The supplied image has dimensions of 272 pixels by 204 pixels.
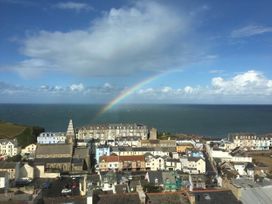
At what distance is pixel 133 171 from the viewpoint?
51094 millimetres

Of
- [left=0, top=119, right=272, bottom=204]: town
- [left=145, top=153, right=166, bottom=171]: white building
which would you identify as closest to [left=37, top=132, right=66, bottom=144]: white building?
[left=0, top=119, right=272, bottom=204]: town

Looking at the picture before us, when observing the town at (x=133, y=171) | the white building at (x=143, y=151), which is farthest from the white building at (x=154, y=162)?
the white building at (x=143, y=151)

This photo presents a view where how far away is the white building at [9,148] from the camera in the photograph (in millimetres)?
65250

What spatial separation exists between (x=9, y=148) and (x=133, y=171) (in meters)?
28.9

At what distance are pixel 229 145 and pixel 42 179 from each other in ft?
152

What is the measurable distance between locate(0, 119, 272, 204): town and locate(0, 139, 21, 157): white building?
0.18m

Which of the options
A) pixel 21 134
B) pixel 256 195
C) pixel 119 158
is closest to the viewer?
pixel 256 195

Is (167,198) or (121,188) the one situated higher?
(167,198)

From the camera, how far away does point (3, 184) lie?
119 ft

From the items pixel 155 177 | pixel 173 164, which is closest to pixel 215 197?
pixel 155 177

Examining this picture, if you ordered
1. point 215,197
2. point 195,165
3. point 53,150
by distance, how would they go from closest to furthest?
1. point 215,197
2. point 195,165
3. point 53,150

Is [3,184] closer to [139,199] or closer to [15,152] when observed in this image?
[139,199]

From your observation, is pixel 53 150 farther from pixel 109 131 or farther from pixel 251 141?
pixel 251 141

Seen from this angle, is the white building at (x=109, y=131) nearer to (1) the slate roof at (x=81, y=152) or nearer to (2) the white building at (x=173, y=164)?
(1) the slate roof at (x=81, y=152)
